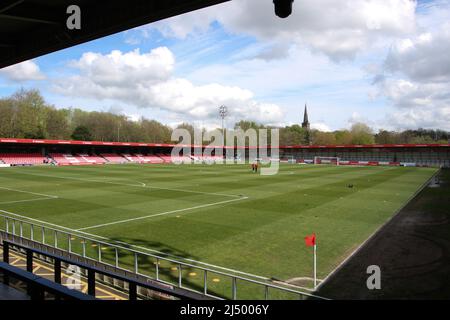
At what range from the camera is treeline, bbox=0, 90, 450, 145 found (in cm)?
9719

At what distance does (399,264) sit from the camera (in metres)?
13.5

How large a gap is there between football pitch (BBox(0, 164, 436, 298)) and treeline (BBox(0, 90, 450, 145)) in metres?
72.9

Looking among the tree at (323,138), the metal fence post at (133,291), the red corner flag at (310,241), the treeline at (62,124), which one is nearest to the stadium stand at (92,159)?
the treeline at (62,124)

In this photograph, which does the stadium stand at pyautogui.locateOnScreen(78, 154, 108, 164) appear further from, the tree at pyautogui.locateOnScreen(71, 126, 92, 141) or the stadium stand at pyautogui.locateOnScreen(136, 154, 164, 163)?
the tree at pyautogui.locateOnScreen(71, 126, 92, 141)

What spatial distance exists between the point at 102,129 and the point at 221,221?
124 meters

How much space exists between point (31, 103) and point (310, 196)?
94.5m

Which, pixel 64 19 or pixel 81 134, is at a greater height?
pixel 81 134

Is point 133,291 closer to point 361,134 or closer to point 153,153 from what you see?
point 153,153

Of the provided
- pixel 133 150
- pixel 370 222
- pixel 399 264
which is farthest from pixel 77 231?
pixel 133 150

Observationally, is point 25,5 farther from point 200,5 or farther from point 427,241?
point 427,241

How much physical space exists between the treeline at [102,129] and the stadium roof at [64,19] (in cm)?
9905

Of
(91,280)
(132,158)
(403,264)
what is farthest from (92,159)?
(91,280)

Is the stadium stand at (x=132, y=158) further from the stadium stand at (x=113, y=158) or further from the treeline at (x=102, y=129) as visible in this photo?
the treeline at (x=102, y=129)

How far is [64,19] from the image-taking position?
8.34 metres
